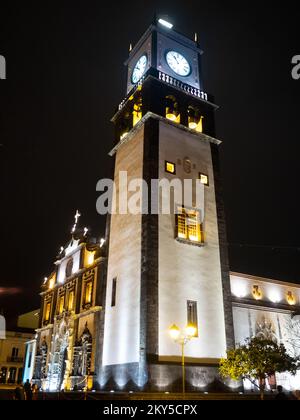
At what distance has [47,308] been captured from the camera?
4356 cm

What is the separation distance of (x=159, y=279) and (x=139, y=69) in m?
21.4

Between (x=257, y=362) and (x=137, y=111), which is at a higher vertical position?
(x=137, y=111)

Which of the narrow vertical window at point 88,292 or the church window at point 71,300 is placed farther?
the church window at point 71,300

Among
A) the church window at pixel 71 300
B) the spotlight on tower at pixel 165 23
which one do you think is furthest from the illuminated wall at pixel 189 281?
the church window at pixel 71 300

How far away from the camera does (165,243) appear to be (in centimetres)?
2755

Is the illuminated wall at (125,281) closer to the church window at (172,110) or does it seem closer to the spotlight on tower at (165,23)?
the church window at (172,110)

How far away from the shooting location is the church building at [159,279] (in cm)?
2536

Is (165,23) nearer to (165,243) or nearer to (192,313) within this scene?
(165,243)

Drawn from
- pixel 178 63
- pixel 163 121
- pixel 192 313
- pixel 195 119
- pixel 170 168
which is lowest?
pixel 192 313

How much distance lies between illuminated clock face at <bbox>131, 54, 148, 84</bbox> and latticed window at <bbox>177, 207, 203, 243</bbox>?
14.5 meters

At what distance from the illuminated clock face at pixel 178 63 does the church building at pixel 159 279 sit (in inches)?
4.7

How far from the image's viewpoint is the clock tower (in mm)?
24984

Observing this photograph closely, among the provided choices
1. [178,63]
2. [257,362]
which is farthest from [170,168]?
[257,362]

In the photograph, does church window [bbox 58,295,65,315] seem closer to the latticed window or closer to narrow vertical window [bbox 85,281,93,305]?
narrow vertical window [bbox 85,281,93,305]
